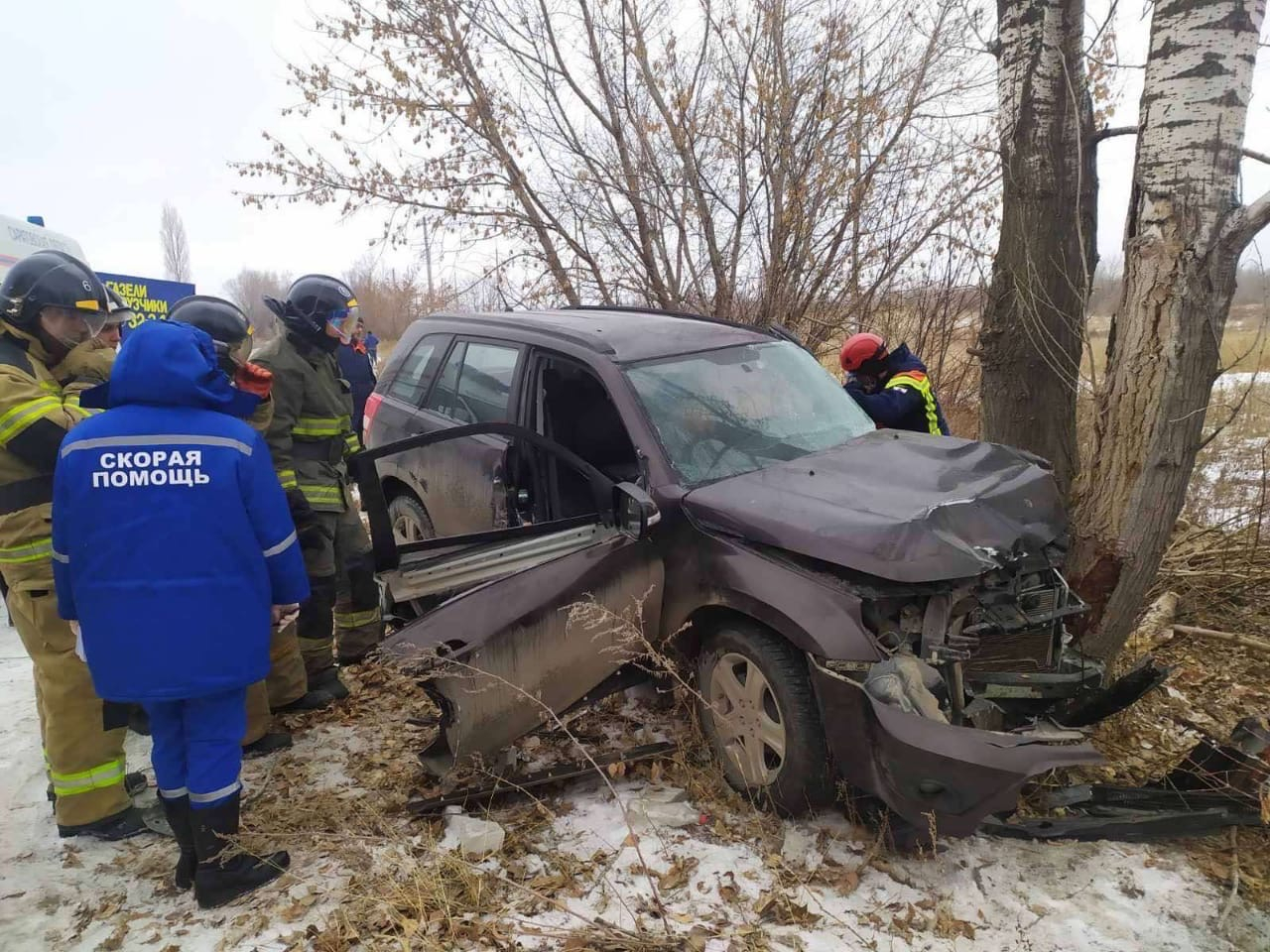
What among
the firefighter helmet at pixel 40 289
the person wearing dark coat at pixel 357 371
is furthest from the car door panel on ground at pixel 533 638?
the person wearing dark coat at pixel 357 371

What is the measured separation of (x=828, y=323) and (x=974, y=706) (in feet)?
20.7

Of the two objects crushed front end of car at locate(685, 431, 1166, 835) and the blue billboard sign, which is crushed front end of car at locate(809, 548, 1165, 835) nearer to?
crushed front end of car at locate(685, 431, 1166, 835)

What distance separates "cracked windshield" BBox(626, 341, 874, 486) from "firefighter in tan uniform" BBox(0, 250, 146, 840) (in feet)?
7.75

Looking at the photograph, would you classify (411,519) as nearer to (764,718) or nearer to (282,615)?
(282,615)

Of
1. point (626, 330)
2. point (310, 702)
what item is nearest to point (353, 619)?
point (310, 702)

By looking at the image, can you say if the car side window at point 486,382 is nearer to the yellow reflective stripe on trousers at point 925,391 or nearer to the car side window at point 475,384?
the car side window at point 475,384

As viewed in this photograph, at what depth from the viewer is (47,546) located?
2863 mm

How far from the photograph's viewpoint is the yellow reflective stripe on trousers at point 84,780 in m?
2.88

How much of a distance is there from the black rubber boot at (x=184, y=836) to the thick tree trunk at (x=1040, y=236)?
4731 mm

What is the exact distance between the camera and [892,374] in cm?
453

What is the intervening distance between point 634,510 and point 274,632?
78.8 inches

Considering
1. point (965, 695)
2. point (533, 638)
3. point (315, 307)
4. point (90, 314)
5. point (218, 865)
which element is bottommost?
point (218, 865)

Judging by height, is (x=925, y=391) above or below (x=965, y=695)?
above

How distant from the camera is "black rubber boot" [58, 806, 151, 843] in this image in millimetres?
2920
